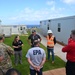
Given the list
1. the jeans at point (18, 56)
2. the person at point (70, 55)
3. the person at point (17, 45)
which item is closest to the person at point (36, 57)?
the person at point (70, 55)

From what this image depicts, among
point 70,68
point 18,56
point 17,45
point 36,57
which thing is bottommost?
point 18,56

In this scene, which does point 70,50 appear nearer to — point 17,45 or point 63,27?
point 17,45

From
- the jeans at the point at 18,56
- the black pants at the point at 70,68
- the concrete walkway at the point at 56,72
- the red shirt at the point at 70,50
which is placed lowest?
the concrete walkway at the point at 56,72

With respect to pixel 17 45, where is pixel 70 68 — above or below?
below

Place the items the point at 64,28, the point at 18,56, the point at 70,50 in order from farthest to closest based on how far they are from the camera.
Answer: the point at 64,28 → the point at 18,56 → the point at 70,50

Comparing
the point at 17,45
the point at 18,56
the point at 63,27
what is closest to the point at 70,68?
the point at 17,45

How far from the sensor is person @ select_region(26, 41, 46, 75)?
5.16 meters

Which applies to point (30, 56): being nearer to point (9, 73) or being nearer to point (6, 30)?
point (9, 73)

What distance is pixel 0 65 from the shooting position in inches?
192

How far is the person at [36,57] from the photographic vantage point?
5.16 metres

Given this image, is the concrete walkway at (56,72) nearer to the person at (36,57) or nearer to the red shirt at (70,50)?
the person at (36,57)

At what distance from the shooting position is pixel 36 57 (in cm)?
524

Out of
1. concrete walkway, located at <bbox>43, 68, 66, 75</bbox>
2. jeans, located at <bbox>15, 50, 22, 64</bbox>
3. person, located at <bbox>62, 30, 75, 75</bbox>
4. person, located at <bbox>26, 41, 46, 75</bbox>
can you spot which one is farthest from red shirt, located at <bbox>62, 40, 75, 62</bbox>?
jeans, located at <bbox>15, 50, 22, 64</bbox>

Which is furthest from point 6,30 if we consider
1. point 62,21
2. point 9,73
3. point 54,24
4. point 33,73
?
point 9,73
